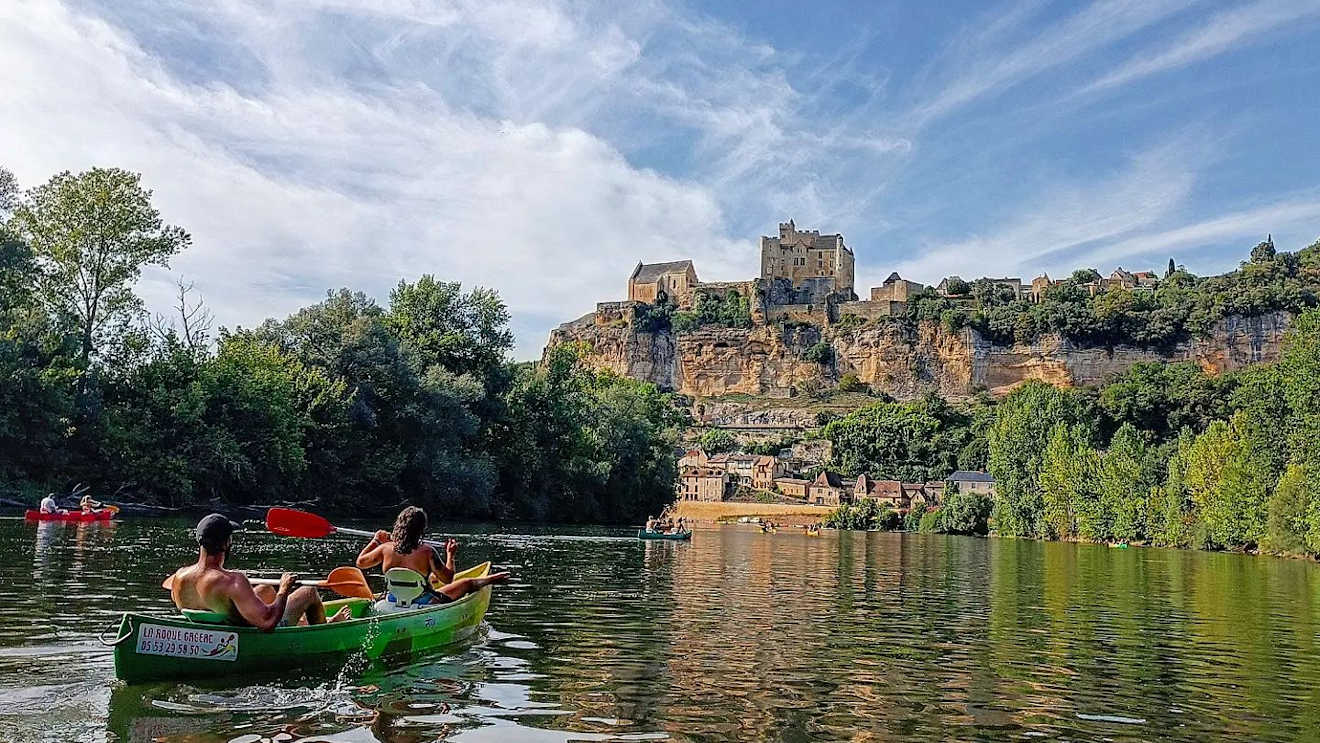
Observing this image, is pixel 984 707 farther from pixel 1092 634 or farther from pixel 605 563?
pixel 605 563

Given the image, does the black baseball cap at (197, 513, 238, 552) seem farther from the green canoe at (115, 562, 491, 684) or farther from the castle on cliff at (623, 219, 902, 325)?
the castle on cliff at (623, 219, 902, 325)

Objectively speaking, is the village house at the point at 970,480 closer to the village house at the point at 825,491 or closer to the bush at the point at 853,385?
the village house at the point at 825,491

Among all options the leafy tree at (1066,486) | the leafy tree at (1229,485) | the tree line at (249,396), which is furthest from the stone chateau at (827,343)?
the tree line at (249,396)

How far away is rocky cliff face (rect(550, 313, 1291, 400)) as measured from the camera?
506 feet

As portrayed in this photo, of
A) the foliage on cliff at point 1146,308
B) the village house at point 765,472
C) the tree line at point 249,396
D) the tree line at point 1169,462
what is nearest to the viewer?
the tree line at point 249,396

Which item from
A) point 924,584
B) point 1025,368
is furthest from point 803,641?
point 1025,368

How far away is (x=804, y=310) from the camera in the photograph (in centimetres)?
17738

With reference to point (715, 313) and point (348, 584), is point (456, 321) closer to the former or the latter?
point (348, 584)

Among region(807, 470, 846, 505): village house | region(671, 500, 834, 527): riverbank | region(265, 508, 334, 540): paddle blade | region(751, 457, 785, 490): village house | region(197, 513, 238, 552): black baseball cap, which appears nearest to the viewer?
region(197, 513, 238, 552): black baseball cap

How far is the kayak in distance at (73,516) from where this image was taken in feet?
114

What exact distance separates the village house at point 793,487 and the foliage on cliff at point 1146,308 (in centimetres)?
4118

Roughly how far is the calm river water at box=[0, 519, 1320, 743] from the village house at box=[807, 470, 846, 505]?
348ft

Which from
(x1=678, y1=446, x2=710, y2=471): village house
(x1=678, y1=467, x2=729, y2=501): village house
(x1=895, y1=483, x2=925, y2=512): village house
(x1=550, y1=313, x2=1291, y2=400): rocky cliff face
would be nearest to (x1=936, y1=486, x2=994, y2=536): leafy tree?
(x1=895, y1=483, x2=925, y2=512): village house

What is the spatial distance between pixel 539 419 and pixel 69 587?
156 feet
